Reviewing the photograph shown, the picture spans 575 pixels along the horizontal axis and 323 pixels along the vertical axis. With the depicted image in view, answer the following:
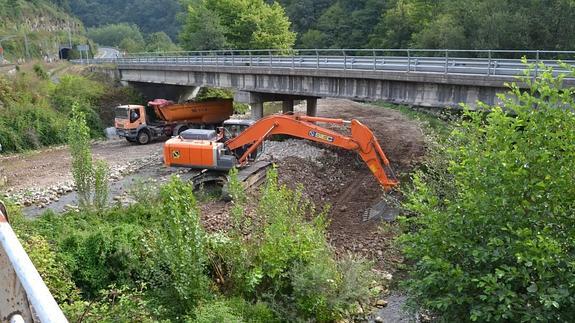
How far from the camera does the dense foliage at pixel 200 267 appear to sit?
8953 mm

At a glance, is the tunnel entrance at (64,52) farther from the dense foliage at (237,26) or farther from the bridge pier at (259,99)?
the bridge pier at (259,99)

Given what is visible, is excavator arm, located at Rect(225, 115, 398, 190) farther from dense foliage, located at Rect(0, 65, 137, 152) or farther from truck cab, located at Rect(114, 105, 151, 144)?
dense foliage, located at Rect(0, 65, 137, 152)

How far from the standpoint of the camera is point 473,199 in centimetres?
711

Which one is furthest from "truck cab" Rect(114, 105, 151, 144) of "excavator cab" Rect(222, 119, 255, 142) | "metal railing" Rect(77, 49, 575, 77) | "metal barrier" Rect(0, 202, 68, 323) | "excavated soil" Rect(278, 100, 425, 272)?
"metal barrier" Rect(0, 202, 68, 323)

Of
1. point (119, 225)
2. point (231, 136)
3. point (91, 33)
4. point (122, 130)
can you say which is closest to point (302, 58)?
point (231, 136)

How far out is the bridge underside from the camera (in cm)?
1912

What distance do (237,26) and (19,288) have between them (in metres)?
49.2

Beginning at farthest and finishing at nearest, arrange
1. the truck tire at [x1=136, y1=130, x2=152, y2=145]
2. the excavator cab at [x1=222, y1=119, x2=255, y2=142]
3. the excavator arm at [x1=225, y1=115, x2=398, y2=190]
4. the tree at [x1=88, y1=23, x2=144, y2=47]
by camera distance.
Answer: the tree at [x1=88, y1=23, x2=144, y2=47] < the truck tire at [x1=136, y1=130, x2=152, y2=145] < the excavator cab at [x1=222, y1=119, x2=255, y2=142] < the excavator arm at [x1=225, y1=115, x2=398, y2=190]

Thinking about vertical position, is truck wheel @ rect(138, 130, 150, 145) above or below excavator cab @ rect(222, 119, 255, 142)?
below

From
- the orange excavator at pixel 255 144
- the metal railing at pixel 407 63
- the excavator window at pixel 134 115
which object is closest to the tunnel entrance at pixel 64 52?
the metal railing at pixel 407 63

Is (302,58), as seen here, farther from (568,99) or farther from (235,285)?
(568,99)

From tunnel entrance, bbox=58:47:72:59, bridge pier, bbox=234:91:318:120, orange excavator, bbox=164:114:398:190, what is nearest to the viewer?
orange excavator, bbox=164:114:398:190

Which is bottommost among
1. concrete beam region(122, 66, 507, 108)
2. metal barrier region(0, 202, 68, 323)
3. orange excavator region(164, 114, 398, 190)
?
orange excavator region(164, 114, 398, 190)

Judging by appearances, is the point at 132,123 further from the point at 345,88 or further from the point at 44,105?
the point at 345,88
